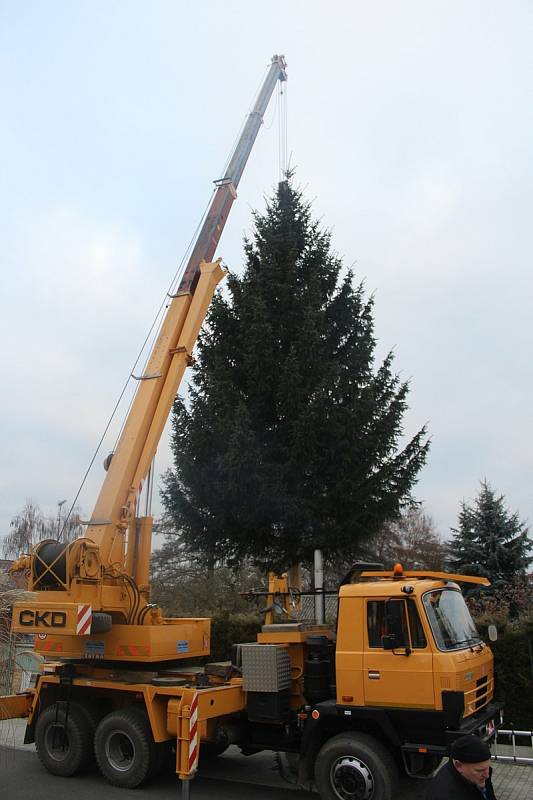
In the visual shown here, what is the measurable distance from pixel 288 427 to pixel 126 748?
6.83 metres

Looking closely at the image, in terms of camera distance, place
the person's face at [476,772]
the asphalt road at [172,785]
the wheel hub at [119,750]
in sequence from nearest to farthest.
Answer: the person's face at [476,772], the asphalt road at [172,785], the wheel hub at [119,750]

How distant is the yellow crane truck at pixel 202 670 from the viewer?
23.0 feet

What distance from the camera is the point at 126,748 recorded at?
8.63m

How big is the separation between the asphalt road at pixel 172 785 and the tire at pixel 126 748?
0.16 metres

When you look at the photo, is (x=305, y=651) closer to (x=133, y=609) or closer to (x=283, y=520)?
(x=133, y=609)

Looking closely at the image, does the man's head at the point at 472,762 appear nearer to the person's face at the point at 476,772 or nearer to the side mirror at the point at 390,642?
the person's face at the point at 476,772

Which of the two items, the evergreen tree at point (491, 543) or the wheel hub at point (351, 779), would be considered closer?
the wheel hub at point (351, 779)

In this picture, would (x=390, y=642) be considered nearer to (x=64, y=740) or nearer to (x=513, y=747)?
(x=513, y=747)

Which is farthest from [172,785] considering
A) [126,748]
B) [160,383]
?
[160,383]

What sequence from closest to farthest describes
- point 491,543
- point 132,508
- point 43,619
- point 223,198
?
1. point 43,619
2. point 132,508
3. point 223,198
4. point 491,543

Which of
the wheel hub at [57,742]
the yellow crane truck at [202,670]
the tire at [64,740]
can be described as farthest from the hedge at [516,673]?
the wheel hub at [57,742]

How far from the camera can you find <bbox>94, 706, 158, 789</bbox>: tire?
326 inches

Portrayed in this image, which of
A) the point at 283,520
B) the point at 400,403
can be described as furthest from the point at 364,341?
the point at 283,520

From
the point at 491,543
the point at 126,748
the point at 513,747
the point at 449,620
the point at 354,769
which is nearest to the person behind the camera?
the point at 354,769
